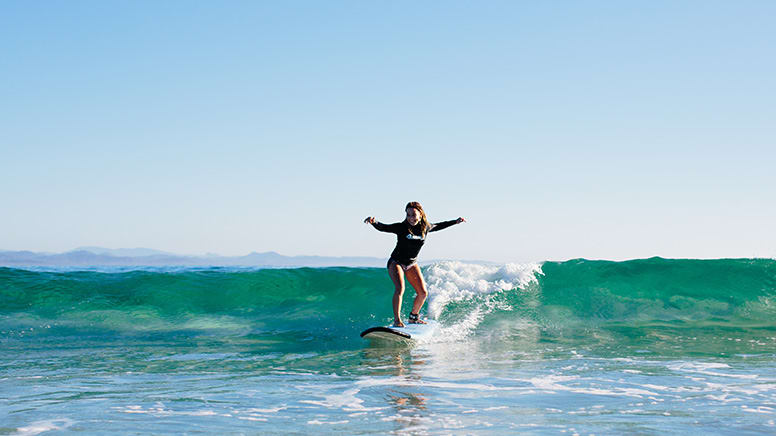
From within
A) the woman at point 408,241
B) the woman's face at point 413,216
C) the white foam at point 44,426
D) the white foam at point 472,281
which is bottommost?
the white foam at point 44,426

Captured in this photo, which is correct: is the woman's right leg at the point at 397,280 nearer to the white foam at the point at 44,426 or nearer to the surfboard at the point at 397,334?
the surfboard at the point at 397,334

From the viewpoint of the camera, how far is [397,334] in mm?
10086

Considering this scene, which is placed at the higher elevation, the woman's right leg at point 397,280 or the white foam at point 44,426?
the woman's right leg at point 397,280

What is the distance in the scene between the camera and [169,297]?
1694 centimetres

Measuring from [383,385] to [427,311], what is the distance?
730 centimetres

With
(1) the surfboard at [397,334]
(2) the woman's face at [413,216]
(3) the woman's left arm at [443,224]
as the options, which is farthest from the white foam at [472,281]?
(2) the woman's face at [413,216]

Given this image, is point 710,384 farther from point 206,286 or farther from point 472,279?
point 206,286

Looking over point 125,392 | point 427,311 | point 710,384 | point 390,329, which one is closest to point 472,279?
point 427,311

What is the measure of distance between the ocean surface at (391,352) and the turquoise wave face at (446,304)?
66 mm

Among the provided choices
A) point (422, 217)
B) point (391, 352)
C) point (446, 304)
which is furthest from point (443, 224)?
point (446, 304)

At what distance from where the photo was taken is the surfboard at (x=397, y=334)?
10.0 meters

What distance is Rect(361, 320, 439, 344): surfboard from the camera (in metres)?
10.0

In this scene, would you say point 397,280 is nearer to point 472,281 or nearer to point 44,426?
point 472,281

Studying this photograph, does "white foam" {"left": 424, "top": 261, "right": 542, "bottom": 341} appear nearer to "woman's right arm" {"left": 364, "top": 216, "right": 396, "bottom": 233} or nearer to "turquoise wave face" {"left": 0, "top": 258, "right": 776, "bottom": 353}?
"turquoise wave face" {"left": 0, "top": 258, "right": 776, "bottom": 353}
